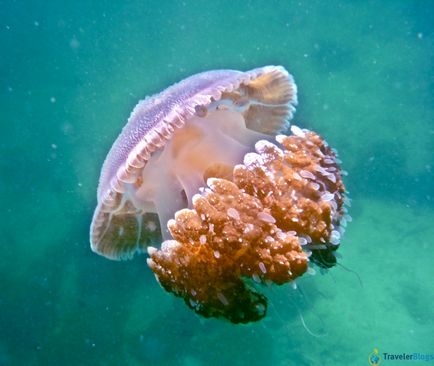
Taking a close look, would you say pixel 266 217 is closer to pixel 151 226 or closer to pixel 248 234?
pixel 248 234

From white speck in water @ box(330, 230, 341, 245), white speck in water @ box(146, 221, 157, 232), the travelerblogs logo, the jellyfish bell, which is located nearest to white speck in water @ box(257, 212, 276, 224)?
white speck in water @ box(330, 230, 341, 245)

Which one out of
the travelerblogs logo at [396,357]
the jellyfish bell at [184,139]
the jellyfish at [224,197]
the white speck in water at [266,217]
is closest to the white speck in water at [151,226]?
the jellyfish bell at [184,139]

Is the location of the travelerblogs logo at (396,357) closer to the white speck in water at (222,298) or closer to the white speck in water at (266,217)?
the white speck in water at (222,298)

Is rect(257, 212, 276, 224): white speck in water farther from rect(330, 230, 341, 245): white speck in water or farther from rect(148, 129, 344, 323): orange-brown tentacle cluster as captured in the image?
rect(330, 230, 341, 245): white speck in water

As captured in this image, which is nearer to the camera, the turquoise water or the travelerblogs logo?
the travelerblogs logo

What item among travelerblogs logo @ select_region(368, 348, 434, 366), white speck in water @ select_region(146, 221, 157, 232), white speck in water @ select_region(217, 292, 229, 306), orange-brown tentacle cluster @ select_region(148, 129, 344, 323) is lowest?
travelerblogs logo @ select_region(368, 348, 434, 366)

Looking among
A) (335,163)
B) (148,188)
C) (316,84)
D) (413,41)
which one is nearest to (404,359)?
(335,163)

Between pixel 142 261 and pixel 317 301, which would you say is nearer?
pixel 317 301

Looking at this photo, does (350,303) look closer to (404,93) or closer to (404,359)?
(404,359)
